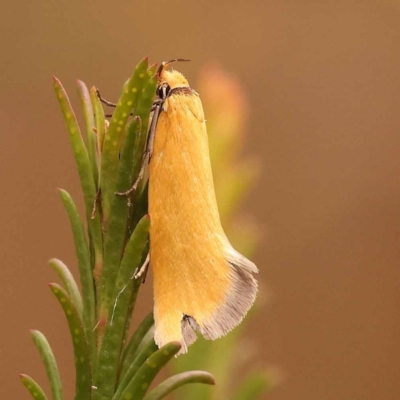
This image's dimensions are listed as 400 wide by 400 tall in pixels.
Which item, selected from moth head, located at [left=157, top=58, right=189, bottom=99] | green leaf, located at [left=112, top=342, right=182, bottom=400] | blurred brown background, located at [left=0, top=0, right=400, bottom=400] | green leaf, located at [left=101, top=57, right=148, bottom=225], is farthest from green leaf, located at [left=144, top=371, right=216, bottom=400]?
blurred brown background, located at [left=0, top=0, right=400, bottom=400]

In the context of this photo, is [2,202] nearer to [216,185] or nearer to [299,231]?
[216,185]

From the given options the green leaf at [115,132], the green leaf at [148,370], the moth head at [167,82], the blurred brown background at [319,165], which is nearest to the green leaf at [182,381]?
the green leaf at [148,370]

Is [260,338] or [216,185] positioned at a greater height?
[216,185]

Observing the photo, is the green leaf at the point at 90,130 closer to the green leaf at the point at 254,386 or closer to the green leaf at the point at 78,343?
the green leaf at the point at 78,343

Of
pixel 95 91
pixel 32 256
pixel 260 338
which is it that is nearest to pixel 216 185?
pixel 95 91

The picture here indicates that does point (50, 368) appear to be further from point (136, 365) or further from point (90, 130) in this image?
point (90, 130)

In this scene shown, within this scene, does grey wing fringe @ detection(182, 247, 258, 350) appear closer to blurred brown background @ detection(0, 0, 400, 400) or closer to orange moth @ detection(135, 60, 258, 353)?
orange moth @ detection(135, 60, 258, 353)
